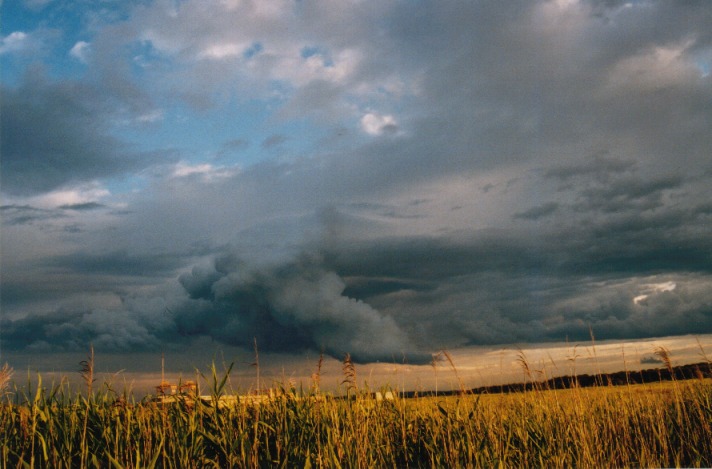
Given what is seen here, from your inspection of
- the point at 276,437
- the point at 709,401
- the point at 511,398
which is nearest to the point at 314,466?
the point at 276,437

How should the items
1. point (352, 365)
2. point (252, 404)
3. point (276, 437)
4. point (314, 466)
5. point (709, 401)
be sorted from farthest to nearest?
1. point (709, 401)
2. point (352, 365)
3. point (252, 404)
4. point (276, 437)
5. point (314, 466)

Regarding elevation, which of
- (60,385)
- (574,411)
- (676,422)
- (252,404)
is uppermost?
(60,385)

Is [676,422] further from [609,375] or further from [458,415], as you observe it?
[458,415]

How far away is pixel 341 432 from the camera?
718cm

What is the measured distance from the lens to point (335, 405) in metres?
7.45

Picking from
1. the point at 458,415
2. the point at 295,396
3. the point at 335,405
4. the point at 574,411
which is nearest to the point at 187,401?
the point at 295,396

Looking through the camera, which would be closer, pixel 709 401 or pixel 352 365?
pixel 352 365

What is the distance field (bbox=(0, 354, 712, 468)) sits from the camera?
246 inches

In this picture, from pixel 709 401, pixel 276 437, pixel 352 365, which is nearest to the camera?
pixel 276 437

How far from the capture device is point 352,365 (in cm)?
813

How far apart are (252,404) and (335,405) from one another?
3.82 feet

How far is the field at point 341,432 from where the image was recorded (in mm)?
6246

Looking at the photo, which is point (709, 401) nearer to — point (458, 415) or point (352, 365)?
point (458, 415)

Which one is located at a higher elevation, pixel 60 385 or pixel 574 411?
pixel 60 385
